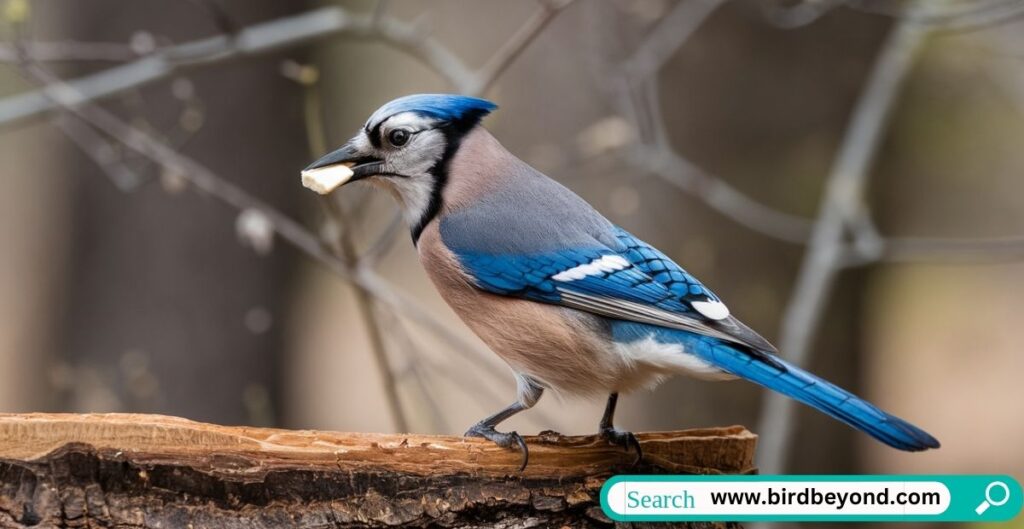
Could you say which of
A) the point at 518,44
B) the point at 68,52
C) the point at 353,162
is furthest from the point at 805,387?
the point at 68,52

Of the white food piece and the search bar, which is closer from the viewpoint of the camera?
the search bar

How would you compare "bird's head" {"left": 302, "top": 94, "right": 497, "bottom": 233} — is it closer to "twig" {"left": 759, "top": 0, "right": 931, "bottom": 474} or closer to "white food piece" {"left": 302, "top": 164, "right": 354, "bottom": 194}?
"white food piece" {"left": 302, "top": 164, "right": 354, "bottom": 194}

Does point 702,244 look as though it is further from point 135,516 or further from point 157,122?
point 135,516

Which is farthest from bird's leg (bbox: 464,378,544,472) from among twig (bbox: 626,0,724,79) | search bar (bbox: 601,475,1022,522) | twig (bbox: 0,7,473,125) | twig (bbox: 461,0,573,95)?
twig (bbox: 626,0,724,79)

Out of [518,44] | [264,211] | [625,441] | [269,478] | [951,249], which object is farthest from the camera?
[951,249]

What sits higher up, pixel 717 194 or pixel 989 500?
pixel 717 194

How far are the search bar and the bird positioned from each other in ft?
0.45

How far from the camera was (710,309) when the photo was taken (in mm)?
2199

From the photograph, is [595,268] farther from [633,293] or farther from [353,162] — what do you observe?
[353,162]

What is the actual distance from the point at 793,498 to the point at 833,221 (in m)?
1.72

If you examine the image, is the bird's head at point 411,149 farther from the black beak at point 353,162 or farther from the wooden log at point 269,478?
the wooden log at point 269,478

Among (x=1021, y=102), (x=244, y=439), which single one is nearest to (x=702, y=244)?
(x=1021, y=102)

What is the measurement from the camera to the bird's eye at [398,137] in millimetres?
2367

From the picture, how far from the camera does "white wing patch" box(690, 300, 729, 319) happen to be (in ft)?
7.18
